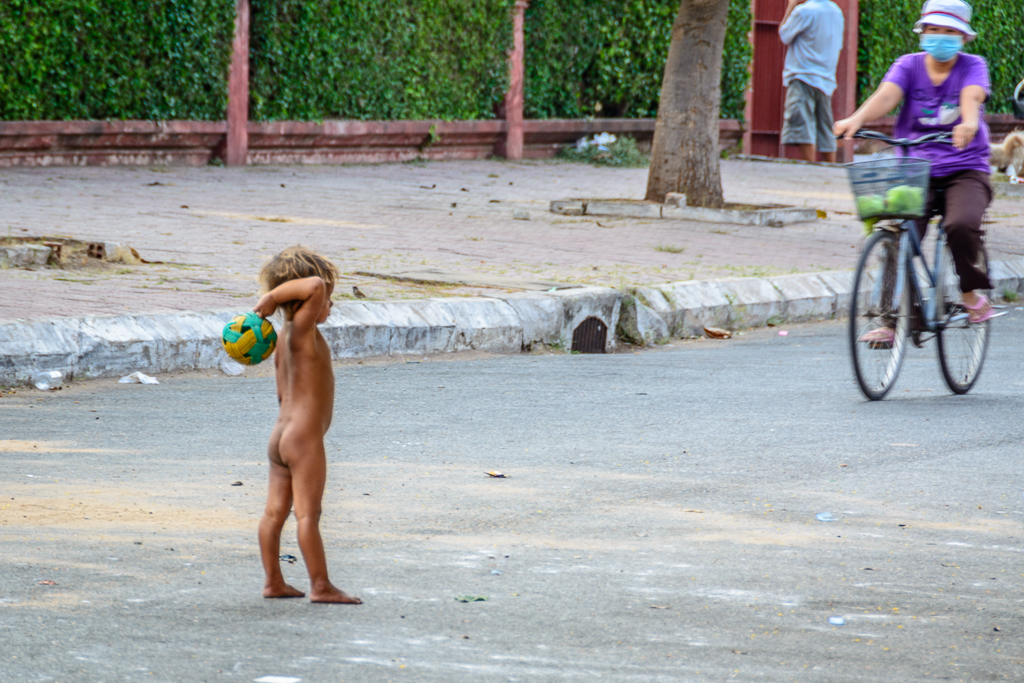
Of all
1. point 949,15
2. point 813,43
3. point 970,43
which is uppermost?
point 970,43

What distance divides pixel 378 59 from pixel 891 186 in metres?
11.8

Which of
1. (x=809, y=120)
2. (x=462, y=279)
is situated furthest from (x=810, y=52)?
(x=462, y=279)

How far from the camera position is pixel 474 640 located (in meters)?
3.04

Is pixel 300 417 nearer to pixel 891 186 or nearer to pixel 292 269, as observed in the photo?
pixel 292 269

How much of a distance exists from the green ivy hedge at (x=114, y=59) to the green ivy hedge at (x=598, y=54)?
5055 mm

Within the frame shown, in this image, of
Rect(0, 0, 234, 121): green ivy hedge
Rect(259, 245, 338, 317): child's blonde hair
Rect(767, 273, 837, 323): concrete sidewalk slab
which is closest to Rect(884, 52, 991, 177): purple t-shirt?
Rect(767, 273, 837, 323): concrete sidewalk slab

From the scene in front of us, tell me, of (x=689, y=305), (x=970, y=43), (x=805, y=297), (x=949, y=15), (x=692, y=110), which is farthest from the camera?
(x=970, y=43)

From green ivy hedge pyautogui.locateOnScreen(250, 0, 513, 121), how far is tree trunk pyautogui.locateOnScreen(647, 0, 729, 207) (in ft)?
17.5

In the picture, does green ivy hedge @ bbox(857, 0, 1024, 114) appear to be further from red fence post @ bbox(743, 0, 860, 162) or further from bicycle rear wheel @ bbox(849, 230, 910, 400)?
bicycle rear wheel @ bbox(849, 230, 910, 400)

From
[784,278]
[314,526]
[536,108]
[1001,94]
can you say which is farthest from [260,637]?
[1001,94]

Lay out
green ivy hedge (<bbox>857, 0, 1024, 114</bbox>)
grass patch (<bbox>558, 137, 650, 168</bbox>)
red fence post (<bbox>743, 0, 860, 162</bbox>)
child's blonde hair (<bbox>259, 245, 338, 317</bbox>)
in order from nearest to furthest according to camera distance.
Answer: child's blonde hair (<bbox>259, 245, 338, 317</bbox>) < grass patch (<bbox>558, 137, 650, 168</bbox>) < red fence post (<bbox>743, 0, 860, 162</bbox>) < green ivy hedge (<bbox>857, 0, 1024, 114</bbox>)

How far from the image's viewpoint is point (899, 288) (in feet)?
21.0

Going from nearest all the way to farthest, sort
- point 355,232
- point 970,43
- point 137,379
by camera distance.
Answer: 1. point 137,379
2. point 355,232
3. point 970,43

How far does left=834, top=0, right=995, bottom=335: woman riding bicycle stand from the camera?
6.34 meters
